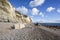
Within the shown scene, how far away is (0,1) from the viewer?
3969cm

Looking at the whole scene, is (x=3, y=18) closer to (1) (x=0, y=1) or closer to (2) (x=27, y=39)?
(1) (x=0, y=1)

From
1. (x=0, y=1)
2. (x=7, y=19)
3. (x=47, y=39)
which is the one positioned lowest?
(x=47, y=39)

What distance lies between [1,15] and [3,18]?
1041 millimetres

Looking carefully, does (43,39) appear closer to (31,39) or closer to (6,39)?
Result: (31,39)

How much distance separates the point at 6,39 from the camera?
10.4 m

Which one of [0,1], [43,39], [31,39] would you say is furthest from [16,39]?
[0,1]

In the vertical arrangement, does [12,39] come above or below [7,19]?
below

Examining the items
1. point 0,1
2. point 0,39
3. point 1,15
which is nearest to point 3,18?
point 1,15

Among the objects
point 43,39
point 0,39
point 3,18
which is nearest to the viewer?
point 0,39

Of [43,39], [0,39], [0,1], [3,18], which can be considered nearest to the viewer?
[0,39]

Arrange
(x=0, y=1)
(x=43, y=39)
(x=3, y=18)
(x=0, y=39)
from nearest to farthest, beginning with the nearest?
(x=0, y=39) → (x=43, y=39) → (x=3, y=18) → (x=0, y=1)

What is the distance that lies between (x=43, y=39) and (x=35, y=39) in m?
0.77

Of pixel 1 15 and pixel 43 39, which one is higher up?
pixel 1 15

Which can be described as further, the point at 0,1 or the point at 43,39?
the point at 0,1
